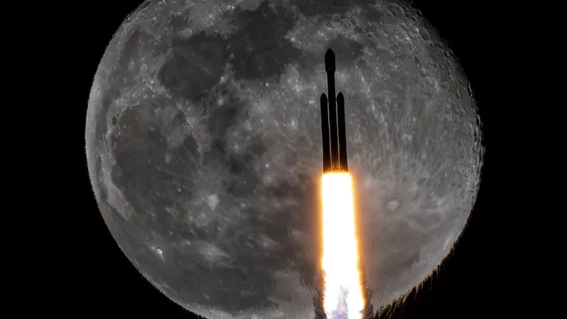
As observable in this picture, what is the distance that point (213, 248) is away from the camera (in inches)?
851

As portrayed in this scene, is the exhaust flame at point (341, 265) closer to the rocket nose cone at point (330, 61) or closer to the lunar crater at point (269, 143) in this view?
the lunar crater at point (269, 143)

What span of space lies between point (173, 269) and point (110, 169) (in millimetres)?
2948

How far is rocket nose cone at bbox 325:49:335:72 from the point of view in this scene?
20812 mm

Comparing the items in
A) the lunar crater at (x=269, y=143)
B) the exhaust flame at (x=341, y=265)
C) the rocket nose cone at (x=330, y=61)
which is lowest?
the exhaust flame at (x=341, y=265)

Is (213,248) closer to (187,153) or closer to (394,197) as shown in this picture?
(187,153)

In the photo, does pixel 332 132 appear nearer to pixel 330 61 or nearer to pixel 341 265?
pixel 330 61

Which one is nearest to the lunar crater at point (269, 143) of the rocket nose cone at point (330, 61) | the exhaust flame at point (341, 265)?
the rocket nose cone at point (330, 61)

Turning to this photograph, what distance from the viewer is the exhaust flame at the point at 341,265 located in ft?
71.9

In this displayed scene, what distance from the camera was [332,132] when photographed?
67.7ft

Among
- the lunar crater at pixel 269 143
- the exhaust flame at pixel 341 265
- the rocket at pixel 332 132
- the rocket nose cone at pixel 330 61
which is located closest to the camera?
the rocket at pixel 332 132

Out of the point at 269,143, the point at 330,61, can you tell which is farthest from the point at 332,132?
the point at 330,61

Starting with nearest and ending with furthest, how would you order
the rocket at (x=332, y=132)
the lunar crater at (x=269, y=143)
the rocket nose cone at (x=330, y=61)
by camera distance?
the rocket at (x=332, y=132)
the rocket nose cone at (x=330, y=61)
the lunar crater at (x=269, y=143)

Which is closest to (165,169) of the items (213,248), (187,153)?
(187,153)

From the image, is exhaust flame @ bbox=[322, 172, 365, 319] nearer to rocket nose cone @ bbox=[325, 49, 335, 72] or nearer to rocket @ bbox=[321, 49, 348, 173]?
rocket @ bbox=[321, 49, 348, 173]
